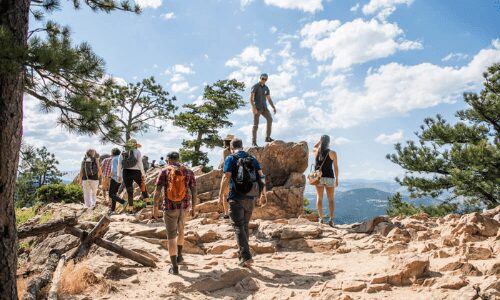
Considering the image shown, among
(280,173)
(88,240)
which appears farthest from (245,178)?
(280,173)

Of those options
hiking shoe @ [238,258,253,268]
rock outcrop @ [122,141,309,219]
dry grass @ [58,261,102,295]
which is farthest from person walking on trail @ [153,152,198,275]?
rock outcrop @ [122,141,309,219]

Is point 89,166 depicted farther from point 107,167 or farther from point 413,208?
point 413,208

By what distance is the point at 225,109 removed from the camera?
30.4m

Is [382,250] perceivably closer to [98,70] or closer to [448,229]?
[448,229]

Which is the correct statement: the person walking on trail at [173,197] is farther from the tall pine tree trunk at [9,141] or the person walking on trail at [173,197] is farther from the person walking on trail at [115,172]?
the person walking on trail at [115,172]

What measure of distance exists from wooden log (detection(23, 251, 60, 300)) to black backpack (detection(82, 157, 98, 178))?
563 cm

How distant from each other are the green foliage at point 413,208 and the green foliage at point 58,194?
632 inches

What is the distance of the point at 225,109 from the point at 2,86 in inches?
992

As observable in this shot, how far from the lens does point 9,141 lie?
5.37 meters

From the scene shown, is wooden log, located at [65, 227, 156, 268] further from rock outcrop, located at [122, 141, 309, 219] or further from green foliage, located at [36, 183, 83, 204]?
green foliage, located at [36, 183, 83, 204]

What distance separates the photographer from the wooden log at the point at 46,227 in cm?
729

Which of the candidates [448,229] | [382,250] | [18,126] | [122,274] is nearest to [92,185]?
[122,274]

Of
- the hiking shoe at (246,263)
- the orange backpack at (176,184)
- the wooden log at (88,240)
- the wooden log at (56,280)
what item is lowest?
the hiking shoe at (246,263)

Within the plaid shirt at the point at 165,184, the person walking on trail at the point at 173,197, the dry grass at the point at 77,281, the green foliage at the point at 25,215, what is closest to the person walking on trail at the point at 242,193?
the plaid shirt at the point at 165,184
